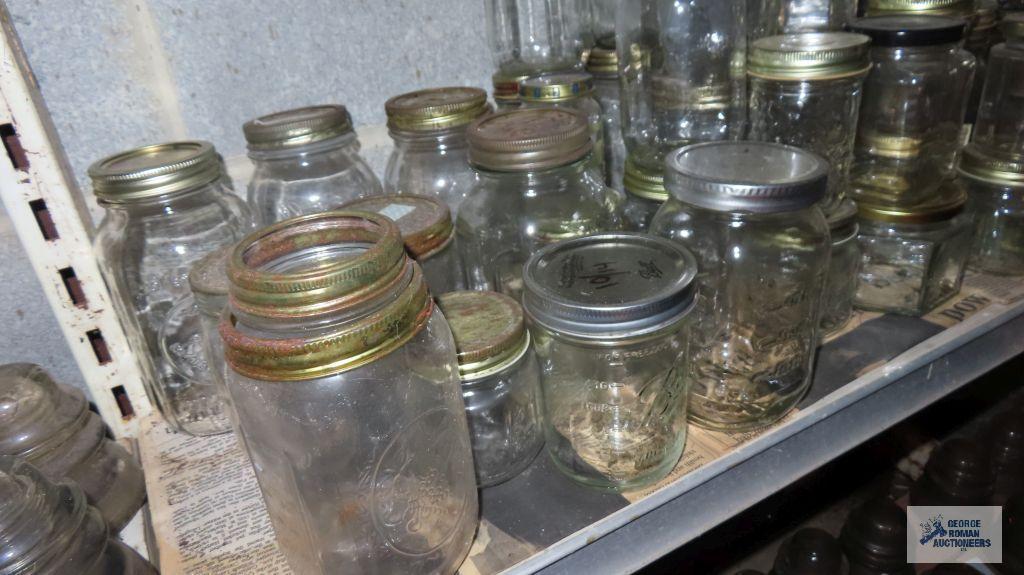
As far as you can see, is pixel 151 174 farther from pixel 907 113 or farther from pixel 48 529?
pixel 907 113

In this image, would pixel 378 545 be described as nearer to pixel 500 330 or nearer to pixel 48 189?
pixel 500 330

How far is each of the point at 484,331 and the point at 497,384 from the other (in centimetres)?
5

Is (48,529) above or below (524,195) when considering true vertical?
below

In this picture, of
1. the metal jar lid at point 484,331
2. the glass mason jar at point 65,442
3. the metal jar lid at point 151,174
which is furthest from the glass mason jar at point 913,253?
the glass mason jar at point 65,442

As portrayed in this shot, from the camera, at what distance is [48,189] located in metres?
0.65

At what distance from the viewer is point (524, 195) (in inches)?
26.7

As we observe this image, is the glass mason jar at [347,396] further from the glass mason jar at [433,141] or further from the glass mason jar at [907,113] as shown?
the glass mason jar at [907,113]

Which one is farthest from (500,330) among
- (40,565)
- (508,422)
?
(40,565)

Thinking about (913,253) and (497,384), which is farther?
(913,253)

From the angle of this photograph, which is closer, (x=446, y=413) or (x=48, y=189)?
(x=446, y=413)

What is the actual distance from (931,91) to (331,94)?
747 millimetres

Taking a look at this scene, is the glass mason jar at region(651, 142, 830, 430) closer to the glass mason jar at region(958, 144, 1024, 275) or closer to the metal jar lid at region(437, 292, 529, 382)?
the metal jar lid at region(437, 292, 529, 382)

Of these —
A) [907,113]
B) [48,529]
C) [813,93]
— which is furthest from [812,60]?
[48,529]

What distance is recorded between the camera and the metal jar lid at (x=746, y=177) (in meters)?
0.52
